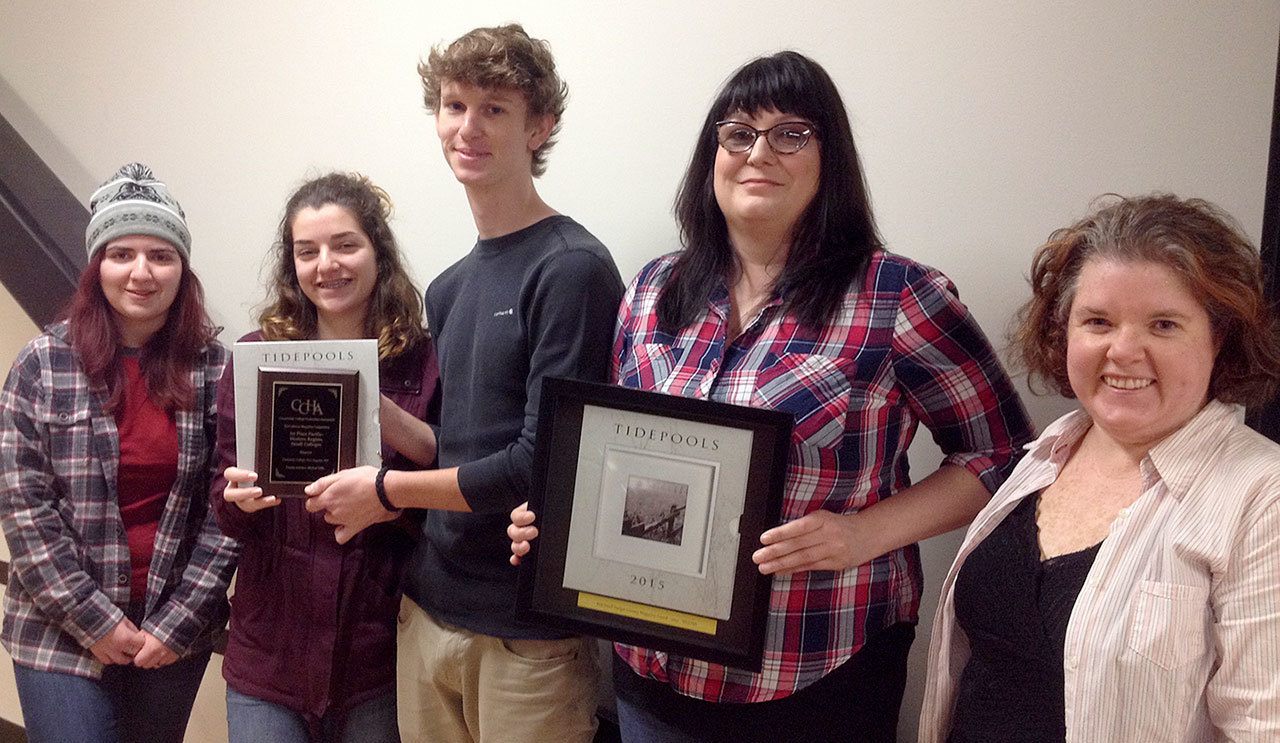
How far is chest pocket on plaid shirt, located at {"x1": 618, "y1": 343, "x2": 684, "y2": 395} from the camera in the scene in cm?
143

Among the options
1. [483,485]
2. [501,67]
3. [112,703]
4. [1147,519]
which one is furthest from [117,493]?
[1147,519]

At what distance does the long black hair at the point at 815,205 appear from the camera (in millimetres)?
1364

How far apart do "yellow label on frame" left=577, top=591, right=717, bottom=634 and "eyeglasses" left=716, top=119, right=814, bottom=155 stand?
0.62 meters

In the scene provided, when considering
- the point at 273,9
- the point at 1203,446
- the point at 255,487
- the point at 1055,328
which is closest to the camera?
the point at 1203,446

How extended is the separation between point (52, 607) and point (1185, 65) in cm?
210

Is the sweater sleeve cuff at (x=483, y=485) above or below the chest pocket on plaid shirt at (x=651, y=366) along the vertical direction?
below

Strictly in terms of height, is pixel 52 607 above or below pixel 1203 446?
below

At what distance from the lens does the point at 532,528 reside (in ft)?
4.58

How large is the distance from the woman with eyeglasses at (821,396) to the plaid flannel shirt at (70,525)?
3.10ft

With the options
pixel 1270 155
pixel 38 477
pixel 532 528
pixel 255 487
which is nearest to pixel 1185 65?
pixel 1270 155

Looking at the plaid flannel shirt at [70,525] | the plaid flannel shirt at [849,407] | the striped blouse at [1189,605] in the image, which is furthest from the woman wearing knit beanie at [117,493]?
the striped blouse at [1189,605]

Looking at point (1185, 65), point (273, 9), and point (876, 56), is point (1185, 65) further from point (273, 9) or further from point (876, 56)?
point (273, 9)

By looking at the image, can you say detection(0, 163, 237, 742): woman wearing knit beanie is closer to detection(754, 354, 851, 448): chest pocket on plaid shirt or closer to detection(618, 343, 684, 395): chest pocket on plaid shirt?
detection(618, 343, 684, 395): chest pocket on plaid shirt

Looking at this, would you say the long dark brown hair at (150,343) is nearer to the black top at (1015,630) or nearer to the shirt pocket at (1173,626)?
the black top at (1015,630)
